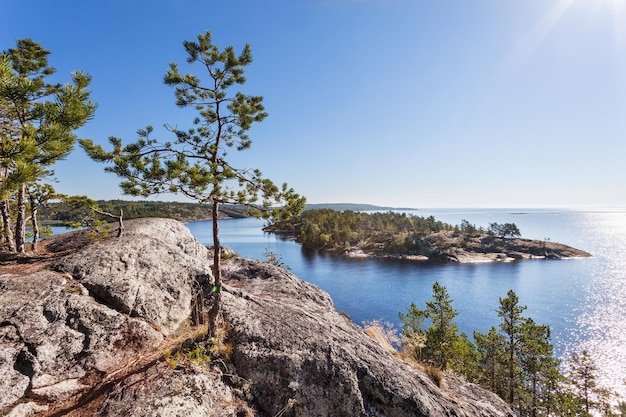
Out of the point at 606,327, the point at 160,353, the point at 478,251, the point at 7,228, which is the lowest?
the point at 606,327

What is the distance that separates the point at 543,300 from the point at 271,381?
74.7 m

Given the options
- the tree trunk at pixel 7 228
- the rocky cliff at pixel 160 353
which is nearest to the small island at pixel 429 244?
the tree trunk at pixel 7 228

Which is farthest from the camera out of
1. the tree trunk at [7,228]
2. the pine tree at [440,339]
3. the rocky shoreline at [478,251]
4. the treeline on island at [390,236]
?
the treeline on island at [390,236]

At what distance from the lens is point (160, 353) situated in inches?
267

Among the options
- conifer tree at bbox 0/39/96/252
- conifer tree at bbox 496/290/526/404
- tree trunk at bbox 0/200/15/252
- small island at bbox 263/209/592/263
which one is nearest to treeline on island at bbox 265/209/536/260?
small island at bbox 263/209/592/263

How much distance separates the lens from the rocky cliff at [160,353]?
556cm

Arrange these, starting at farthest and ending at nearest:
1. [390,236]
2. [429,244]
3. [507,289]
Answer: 1. [390,236]
2. [429,244]
3. [507,289]

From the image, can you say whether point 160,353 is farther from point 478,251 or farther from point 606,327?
point 478,251

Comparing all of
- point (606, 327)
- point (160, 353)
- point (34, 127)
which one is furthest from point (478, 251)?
point (34, 127)

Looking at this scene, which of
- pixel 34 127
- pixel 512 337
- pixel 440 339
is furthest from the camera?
pixel 512 337

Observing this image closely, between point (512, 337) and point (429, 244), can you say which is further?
point (429, 244)

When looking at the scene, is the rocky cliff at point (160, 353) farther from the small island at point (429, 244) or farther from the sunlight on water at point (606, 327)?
the small island at point (429, 244)

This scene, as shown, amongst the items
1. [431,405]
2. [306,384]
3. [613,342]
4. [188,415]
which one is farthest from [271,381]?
[613,342]

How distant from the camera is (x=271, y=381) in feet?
22.6
